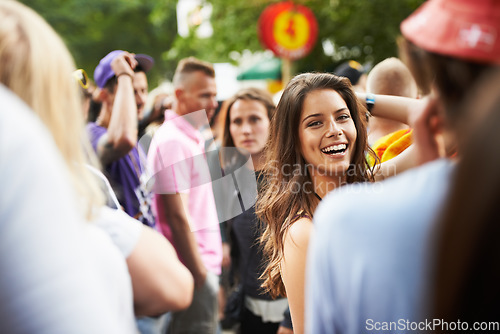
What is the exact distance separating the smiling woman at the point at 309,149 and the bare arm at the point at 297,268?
5.1 inches

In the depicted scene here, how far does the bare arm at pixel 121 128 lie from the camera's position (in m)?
3.10

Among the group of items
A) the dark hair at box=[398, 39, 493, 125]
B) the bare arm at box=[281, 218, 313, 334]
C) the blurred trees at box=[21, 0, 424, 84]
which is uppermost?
the dark hair at box=[398, 39, 493, 125]

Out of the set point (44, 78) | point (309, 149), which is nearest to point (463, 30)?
point (44, 78)

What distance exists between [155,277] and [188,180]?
208cm

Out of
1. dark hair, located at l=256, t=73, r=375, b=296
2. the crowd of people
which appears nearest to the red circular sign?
dark hair, located at l=256, t=73, r=375, b=296

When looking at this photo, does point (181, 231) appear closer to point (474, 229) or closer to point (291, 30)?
point (474, 229)

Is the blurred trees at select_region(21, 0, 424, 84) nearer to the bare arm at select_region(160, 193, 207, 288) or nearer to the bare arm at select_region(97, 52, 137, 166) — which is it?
the bare arm at select_region(97, 52, 137, 166)

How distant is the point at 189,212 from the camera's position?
3.34 metres

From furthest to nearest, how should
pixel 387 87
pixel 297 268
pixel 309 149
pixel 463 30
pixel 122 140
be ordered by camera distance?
pixel 387 87 → pixel 122 140 → pixel 309 149 → pixel 297 268 → pixel 463 30

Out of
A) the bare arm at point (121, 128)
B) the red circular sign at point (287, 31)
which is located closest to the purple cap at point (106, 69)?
the bare arm at point (121, 128)

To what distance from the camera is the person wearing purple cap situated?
10.2ft

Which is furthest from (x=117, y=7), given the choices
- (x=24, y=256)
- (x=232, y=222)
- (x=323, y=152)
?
(x=24, y=256)

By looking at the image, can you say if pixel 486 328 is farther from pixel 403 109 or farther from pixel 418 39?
pixel 403 109

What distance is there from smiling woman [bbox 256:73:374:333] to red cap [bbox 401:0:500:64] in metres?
1.20
